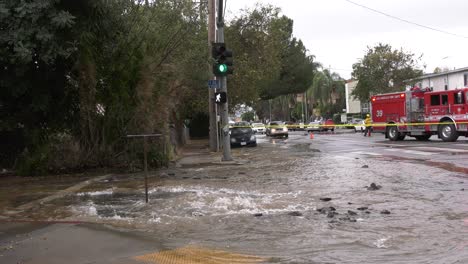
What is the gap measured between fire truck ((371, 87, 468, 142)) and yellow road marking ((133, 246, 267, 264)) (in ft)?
73.6

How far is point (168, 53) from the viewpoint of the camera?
18156 mm

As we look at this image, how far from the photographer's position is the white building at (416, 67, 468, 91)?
5080 cm

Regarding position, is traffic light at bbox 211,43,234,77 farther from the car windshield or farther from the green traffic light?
the car windshield

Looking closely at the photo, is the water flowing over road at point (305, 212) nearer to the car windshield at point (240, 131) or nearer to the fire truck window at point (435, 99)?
the fire truck window at point (435, 99)

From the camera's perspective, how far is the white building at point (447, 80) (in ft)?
167

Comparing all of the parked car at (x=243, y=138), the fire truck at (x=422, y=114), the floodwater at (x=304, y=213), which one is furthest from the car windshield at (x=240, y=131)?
the floodwater at (x=304, y=213)

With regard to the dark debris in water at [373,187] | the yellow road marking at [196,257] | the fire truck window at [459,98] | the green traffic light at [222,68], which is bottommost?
the yellow road marking at [196,257]

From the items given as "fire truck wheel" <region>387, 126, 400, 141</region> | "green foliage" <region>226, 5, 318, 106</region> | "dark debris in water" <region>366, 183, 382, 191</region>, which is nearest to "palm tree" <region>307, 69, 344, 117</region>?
"green foliage" <region>226, 5, 318, 106</region>

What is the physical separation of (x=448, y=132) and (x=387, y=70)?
98.9ft

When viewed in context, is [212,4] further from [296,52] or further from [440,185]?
[296,52]

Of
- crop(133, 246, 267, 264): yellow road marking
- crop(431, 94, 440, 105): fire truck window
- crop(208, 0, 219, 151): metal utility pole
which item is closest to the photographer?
crop(133, 246, 267, 264): yellow road marking

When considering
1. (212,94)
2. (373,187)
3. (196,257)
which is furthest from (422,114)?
(196,257)

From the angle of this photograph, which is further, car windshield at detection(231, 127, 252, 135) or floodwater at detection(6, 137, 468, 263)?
car windshield at detection(231, 127, 252, 135)

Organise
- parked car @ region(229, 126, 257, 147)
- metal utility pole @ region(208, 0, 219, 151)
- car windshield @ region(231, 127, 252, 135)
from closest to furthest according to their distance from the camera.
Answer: metal utility pole @ region(208, 0, 219, 151)
parked car @ region(229, 126, 257, 147)
car windshield @ region(231, 127, 252, 135)
